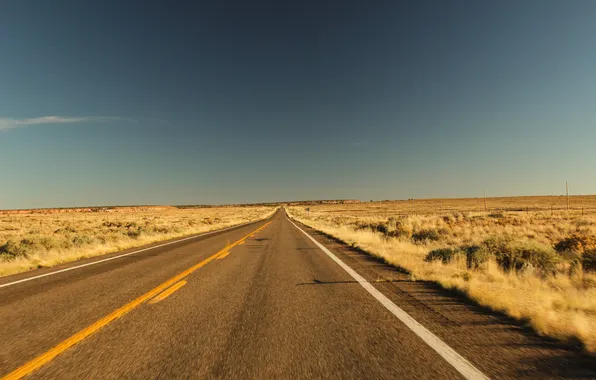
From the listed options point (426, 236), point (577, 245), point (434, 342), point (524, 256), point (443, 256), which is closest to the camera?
point (434, 342)

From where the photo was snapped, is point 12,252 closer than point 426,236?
Yes

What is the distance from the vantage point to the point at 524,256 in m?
9.41

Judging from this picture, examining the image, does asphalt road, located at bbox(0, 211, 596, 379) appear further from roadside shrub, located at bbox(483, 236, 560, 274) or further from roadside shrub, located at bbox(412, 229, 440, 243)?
roadside shrub, located at bbox(412, 229, 440, 243)

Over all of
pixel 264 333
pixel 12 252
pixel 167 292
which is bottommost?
pixel 12 252

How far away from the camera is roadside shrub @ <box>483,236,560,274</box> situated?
879 cm

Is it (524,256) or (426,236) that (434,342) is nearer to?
(524,256)

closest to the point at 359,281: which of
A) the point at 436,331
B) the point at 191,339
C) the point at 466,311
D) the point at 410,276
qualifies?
the point at 410,276

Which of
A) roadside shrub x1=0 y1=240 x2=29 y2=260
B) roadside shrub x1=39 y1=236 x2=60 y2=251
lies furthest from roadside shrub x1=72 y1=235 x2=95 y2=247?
roadside shrub x1=0 y1=240 x2=29 y2=260

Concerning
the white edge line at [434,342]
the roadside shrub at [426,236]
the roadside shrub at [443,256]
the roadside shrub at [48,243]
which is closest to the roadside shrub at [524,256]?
the roadside shrub at [443,256]

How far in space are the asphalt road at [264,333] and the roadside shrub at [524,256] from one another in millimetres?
4035

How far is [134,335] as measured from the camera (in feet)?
13.4

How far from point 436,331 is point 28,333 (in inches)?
207

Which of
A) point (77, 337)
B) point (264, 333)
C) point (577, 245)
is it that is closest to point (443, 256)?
point (577, 245)

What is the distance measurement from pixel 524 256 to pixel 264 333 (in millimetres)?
8758
